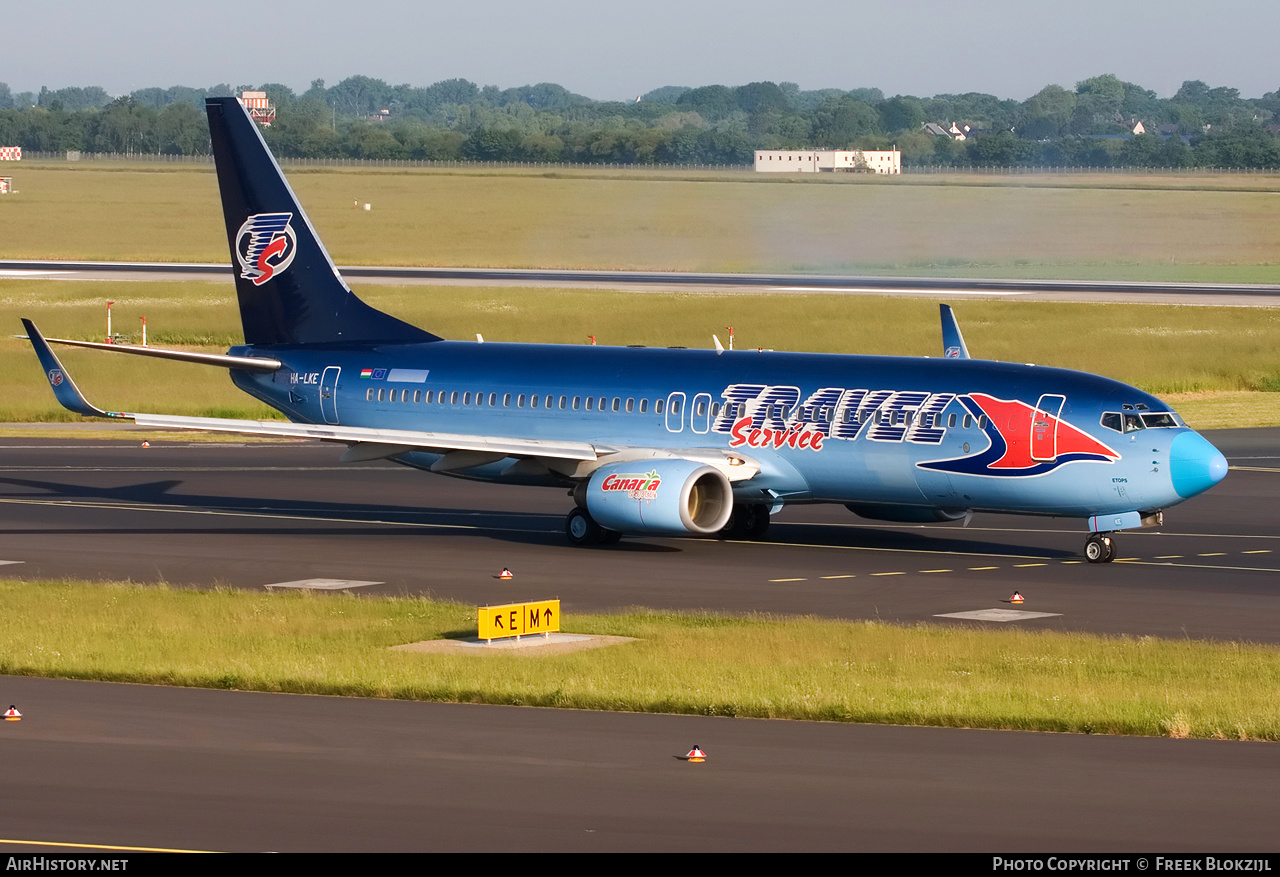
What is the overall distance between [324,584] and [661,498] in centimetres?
725

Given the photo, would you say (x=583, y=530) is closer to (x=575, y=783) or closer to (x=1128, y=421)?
(x=1128, y=421)

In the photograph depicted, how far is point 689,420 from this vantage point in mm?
41656

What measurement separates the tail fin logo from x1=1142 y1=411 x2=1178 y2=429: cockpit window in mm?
21592

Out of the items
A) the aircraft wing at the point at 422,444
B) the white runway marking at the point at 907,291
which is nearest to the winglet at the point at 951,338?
the aircraft wing at the point at 422,444

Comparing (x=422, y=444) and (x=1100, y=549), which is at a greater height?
(x=422, y=444)

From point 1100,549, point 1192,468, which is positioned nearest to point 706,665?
point 1192,468

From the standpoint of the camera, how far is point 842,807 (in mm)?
18844

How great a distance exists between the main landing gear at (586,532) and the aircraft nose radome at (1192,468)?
464 inches

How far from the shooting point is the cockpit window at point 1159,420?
38.0 meters

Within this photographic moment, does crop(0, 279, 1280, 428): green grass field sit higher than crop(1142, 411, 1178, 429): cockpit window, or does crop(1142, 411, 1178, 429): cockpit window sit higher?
crop(1142, 411, 1178, 429): cockpit window

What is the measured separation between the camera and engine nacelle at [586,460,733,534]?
128 ft

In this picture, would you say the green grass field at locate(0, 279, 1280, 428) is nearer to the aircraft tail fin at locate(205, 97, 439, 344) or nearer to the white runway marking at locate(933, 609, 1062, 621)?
the aircraft tail fin at locate(205, 97, 439, 344)

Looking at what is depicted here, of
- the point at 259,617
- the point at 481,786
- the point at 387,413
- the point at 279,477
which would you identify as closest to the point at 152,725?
the point at 481,786

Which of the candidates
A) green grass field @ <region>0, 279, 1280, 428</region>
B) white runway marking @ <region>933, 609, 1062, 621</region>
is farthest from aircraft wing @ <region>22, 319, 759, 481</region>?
green grass field @ <region>0, 279, 1280, 428</region>
